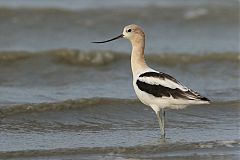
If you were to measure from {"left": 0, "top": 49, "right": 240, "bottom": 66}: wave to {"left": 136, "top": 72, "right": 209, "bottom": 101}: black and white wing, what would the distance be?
16.3 feet

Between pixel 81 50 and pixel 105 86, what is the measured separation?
262cm

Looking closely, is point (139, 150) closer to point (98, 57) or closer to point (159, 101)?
point (159, 101)

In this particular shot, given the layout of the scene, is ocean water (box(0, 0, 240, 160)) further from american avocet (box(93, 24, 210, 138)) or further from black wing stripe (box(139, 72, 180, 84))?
black wing stripe (box(139, 72, 180, 84))

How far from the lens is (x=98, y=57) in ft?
47.5

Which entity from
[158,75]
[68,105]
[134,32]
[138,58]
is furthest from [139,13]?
[158,75]

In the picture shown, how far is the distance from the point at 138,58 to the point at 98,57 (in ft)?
15.1

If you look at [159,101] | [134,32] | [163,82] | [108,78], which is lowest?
[159,101]

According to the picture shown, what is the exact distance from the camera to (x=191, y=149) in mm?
8875

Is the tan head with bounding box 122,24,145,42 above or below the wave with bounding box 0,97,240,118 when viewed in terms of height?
above

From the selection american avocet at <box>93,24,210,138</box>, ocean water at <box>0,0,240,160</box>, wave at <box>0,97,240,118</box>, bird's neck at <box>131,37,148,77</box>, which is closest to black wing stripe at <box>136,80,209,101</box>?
american avocet at <box>93,24,210,138</box>


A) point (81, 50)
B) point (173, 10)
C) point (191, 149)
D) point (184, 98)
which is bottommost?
point (191, 149)

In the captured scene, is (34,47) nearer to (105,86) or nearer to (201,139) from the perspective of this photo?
(105,86)

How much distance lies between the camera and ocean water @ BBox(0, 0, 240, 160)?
9031 mm

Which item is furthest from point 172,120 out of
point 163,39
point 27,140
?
point 163,39
